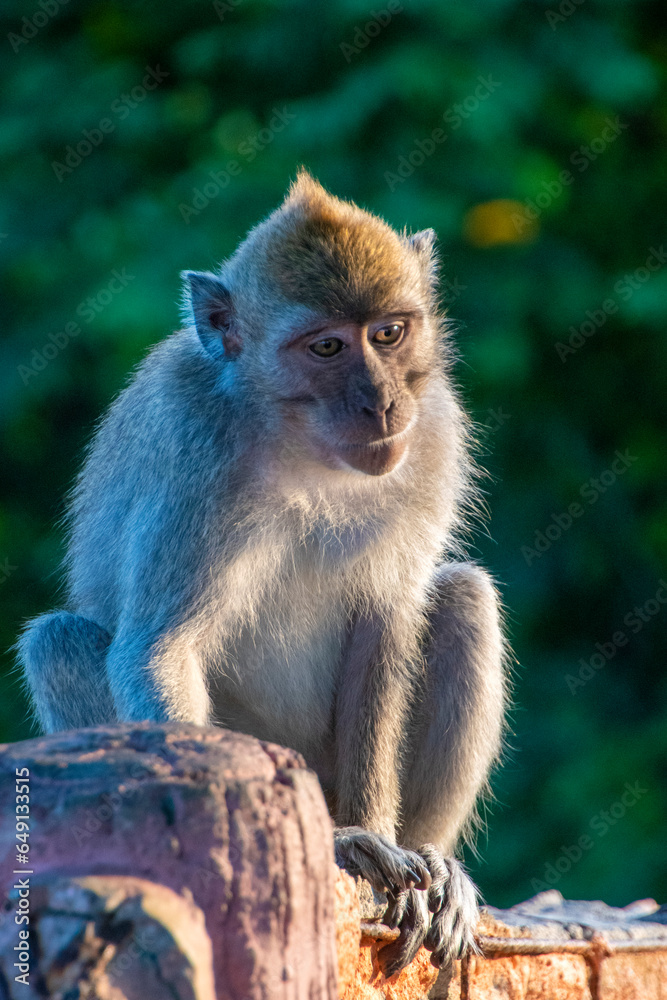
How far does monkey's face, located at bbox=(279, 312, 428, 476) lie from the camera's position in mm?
3264

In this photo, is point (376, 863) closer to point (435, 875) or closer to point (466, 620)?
point (435, 875)

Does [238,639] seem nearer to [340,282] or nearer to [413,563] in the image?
[413,563]

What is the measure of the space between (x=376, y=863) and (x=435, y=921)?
0.66 feet

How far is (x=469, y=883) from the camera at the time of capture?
321cm

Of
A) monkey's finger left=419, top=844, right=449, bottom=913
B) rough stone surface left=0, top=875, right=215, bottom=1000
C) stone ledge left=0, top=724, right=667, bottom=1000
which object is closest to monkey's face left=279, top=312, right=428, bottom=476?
monkey's finger left=419, top=844, right=449, bottom=913

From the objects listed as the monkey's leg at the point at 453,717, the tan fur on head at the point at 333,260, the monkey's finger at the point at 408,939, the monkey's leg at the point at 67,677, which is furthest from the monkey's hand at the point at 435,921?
the tan fur on head at the point at 333,260

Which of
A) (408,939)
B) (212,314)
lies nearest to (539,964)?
(408,939)

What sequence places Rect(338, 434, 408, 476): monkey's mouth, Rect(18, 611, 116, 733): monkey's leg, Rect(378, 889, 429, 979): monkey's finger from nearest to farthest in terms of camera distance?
Rect(378, 889, 429, 979): monkey's finger
Rect(338, 434, 408, 476): monkey's mouth
Rect(18, 611, 116, 733): monkey's leg

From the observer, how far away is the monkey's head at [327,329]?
3303 mm

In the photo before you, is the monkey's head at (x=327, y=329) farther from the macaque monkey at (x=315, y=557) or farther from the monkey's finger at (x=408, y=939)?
the monkey's finger at (x=408, y=939)

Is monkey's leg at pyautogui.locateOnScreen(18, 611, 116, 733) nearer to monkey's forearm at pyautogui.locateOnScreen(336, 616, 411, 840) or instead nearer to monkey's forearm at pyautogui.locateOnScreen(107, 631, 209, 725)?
monkey's forearm at pyautogui.locateOnScreen(107, 631, 209, 725)

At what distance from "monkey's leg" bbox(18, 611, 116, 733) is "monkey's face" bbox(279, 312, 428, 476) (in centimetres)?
92

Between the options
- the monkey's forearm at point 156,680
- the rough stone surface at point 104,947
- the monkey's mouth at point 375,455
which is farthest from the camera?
the monkey's mouth at point 375,455

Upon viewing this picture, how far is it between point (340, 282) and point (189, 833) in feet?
6.84
